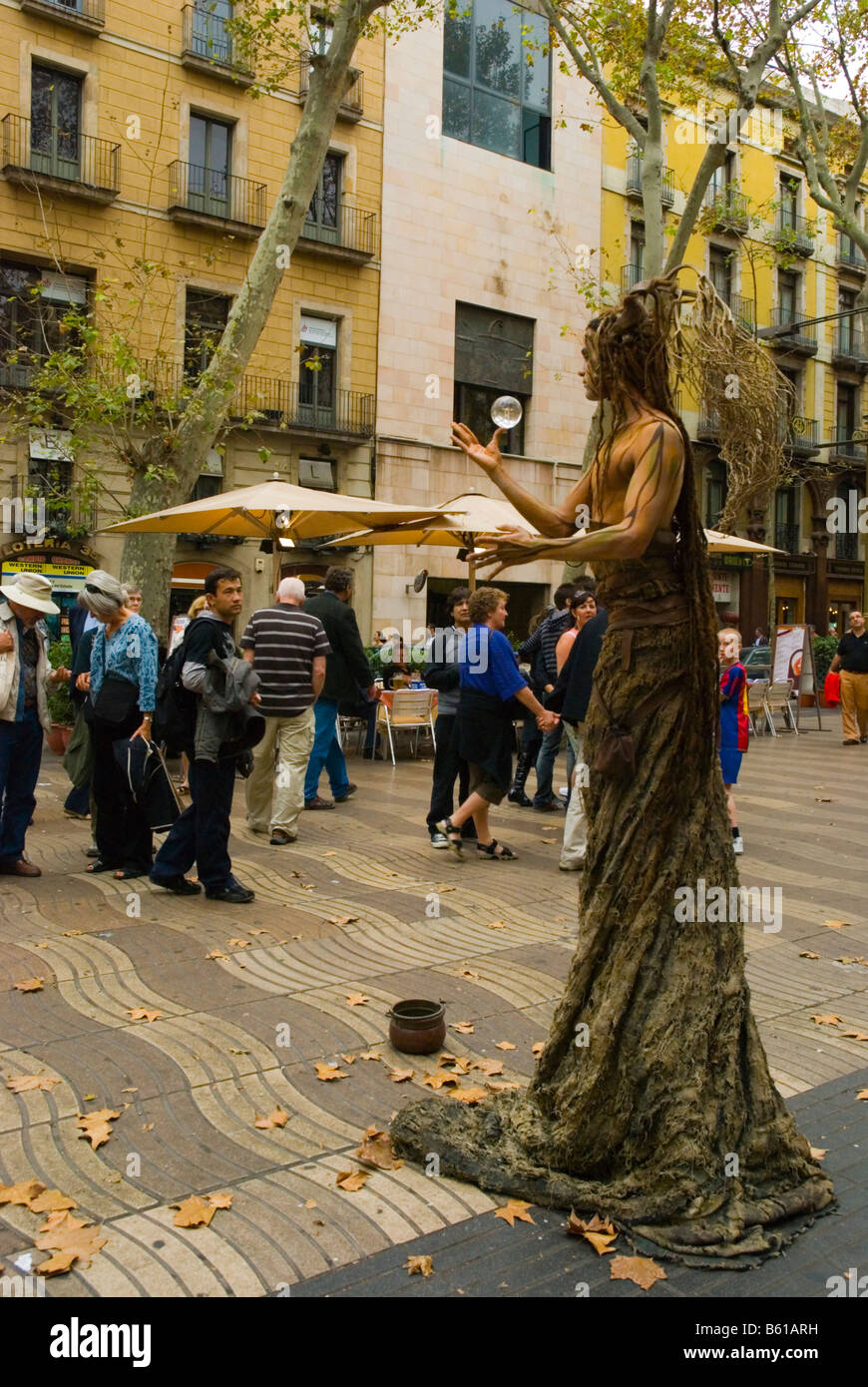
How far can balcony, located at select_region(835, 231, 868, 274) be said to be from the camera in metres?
37.1

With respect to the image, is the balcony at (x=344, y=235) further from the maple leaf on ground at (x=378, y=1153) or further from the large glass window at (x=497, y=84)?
the maple leaf on ground at (x=378, y=1153)

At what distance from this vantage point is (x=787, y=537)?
117 feet

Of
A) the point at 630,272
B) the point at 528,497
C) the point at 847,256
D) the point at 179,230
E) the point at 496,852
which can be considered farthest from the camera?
the point at 847,256

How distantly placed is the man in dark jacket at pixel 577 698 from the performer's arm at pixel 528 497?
12.4ft

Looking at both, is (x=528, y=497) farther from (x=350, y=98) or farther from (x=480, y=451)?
(x=350, y=98)

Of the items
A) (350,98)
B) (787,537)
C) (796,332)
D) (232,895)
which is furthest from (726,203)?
(232,895)

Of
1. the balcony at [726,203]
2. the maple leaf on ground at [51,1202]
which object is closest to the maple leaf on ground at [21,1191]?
the maple leaf on ground at [51,1202]

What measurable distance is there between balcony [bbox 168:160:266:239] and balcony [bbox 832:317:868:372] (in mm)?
22817

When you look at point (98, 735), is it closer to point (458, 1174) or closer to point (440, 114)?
point (458, 1174)

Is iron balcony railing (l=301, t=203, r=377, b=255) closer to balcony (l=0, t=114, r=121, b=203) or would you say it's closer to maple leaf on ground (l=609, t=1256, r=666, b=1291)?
balcony (l=0, t=114, r=121, b=203)

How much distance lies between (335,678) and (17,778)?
361 centimetres

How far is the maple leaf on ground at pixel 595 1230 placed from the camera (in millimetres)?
2859

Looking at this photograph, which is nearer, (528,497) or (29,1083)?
(528,497)

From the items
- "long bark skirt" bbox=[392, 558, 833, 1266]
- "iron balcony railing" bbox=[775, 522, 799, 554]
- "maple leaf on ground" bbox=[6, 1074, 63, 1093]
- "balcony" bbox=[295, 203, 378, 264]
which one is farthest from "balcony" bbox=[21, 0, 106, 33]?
"iron balcony railing" bbox=[775, 522, 799, 554]
